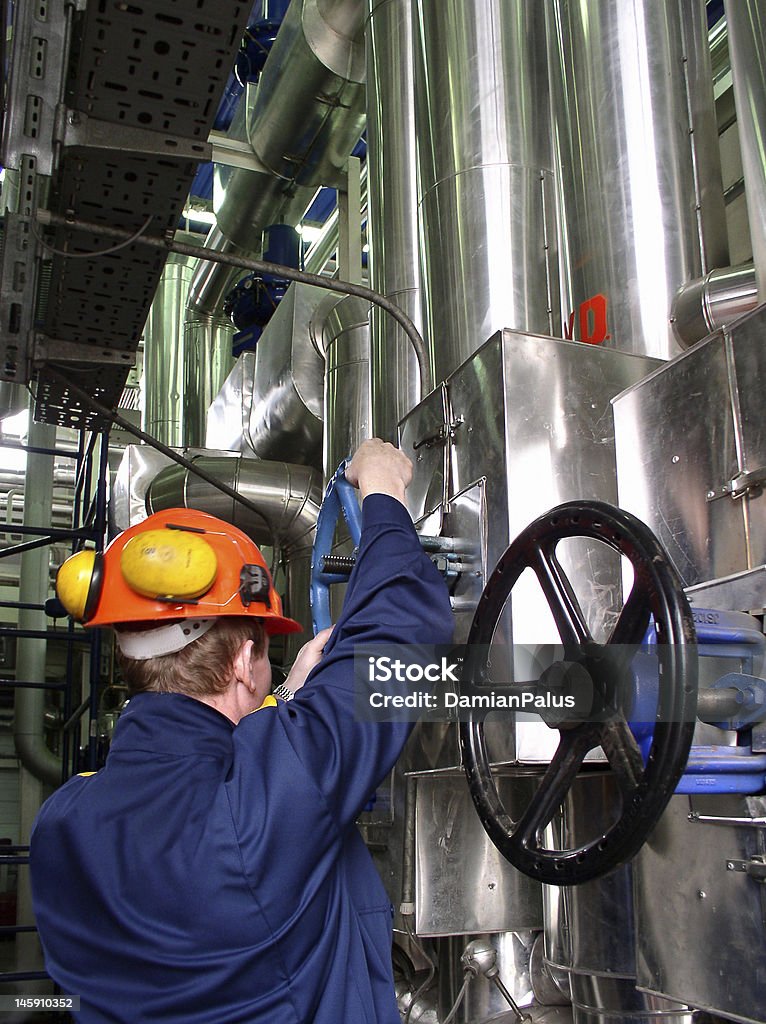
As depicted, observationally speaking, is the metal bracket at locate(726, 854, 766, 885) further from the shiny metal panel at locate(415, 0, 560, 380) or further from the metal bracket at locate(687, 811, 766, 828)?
the shiny metal panel at locate(415, 0, 560, 380)

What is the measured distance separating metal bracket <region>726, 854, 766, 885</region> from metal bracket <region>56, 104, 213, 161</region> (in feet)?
5.57

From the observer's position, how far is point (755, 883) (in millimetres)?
1052

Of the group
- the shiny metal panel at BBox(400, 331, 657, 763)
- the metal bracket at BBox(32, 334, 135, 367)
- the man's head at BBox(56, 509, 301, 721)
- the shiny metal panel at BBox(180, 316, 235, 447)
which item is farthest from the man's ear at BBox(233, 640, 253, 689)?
the shiny metal panel at BBox(180, 316, 235, 447)

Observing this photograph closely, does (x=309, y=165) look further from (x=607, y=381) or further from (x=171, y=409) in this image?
(x=607, y=381)

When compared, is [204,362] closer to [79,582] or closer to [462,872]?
→ [462,872]

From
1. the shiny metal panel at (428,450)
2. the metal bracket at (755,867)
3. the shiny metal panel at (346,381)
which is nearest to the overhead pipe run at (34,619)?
the shiny metal panel at (346,381)

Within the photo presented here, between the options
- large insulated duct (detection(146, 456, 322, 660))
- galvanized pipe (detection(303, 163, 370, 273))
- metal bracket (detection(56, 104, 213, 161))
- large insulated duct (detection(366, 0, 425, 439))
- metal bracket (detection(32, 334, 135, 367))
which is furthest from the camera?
galvanized pipe (detection(303, 163, 370, 273))

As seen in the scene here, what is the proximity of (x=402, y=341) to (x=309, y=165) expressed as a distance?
6.08ft

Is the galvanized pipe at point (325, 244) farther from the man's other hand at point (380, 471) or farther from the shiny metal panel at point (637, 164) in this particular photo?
the man's other hand at point (380, 471)

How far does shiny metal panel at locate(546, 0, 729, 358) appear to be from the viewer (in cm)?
171

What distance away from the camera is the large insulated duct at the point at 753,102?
4.40 ft
